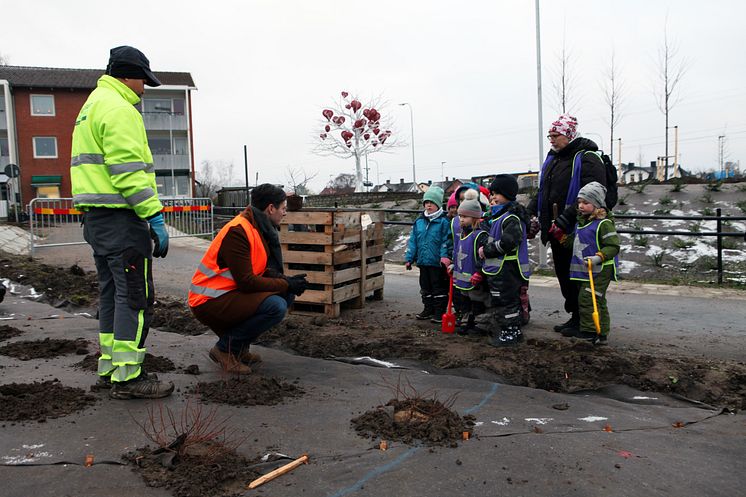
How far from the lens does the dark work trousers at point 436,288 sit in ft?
23.1

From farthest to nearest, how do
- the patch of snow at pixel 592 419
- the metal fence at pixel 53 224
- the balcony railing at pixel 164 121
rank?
the balcony railing at pixel 164 121, the metal fence at pixel 53 224, the patch of snow at pixel 592 419

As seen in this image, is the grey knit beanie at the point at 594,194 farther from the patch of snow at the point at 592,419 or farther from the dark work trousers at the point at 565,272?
the patch of snow at the point at 592,419

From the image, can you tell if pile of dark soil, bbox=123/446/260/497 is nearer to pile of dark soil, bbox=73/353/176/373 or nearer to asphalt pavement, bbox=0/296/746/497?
asphalt pavement, bbox=0/296/746/497

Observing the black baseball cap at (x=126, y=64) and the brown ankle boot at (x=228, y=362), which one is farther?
the brown ankle boot at (x=228, y=362)

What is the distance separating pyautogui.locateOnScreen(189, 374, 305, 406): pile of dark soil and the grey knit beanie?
3086mm

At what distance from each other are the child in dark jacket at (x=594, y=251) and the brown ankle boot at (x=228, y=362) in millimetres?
3070

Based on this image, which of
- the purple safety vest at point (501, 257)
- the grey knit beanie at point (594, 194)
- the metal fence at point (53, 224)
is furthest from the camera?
the metal fence at point (53, 224)

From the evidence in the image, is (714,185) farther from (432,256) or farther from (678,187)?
(432,256)

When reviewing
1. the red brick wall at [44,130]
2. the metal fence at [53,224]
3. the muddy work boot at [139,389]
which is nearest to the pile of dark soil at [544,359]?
the muddy work boot at [139,389]

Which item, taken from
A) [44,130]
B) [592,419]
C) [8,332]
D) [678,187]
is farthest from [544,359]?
[44,130]

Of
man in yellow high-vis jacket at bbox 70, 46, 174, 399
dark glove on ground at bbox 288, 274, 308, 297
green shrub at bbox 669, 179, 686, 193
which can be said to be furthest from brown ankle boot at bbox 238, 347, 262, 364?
green shrub at bbox 669, 179, 686, 193

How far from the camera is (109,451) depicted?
324 centimetres

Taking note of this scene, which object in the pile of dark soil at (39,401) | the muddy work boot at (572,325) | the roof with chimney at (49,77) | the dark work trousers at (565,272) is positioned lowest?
the muddy work boot at (572,325)

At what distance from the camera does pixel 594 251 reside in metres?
5.65
